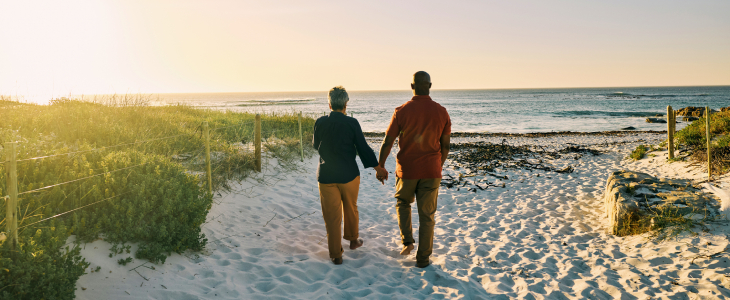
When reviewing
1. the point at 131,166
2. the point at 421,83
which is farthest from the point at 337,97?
the point at 131,166

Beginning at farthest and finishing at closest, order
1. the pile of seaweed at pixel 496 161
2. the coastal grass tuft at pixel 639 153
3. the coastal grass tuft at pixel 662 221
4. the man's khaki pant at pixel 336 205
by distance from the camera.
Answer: the coastal grass tuft at pixel 639 153 < the pile of seaweed at pixel 496 161 < the coastal grass tuft at pixel 662 221 < the man's khaki pant at pixel 336 205

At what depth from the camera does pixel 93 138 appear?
670cm

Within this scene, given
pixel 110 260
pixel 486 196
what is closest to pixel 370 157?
pixel 110 260

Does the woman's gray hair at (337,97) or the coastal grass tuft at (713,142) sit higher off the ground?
the woman's gray hair at (337,97)

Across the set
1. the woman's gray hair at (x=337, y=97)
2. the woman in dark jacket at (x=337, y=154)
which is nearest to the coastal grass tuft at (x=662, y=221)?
the woman in dark jacket at (x=337, y=154)

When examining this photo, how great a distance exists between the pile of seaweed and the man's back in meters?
4.64

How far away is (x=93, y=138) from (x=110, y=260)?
13.9 feet

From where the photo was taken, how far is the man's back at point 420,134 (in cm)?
378

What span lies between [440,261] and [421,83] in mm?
2150

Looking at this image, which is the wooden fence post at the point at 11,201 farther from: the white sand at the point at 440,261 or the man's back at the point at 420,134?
the man's back at the point at 420,134

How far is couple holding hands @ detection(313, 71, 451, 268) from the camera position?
3807mm

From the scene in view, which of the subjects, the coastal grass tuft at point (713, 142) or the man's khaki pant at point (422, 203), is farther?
the coastal grass tuft at point (713, 142)

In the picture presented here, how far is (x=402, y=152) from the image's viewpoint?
3920 millimetres

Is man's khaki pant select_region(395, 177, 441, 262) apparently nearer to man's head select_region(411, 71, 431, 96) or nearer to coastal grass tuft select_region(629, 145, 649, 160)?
man's head select_region(411, 71, 431, 96)
